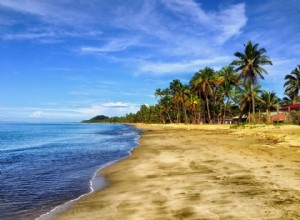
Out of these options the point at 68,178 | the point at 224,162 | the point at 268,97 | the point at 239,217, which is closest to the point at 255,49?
the point at 268,97

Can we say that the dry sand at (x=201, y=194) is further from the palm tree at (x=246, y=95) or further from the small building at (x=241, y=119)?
the small building at (x=241, y=119)

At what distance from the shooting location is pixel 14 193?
11539mm

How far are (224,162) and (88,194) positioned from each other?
25.0 feet

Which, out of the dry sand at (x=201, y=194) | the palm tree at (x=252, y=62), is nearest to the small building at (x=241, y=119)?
the palm tree at (x=252, y=62)

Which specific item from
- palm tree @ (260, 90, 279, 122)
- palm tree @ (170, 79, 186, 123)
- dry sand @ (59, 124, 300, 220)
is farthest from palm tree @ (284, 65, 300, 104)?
dry sand @ (59, 124, 300, 220)

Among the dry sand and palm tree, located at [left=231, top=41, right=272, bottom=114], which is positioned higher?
palm tree, located at [left=231, top=41, right=272, bottom=114]

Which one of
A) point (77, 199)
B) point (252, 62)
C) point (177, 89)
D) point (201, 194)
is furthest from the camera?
point (177, 89)

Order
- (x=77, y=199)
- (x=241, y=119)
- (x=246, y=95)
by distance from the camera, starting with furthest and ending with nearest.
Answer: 1. (x=241, y=119)
2. (x=246, y=95)
3. (x=77, y=199)

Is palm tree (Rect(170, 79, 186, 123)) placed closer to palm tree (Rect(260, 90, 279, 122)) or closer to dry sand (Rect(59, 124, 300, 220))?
palm tree (Rect(260, 90, 279, 122))

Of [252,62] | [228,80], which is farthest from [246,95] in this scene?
[252,62]

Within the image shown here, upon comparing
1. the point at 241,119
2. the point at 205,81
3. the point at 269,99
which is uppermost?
the point at 205,81

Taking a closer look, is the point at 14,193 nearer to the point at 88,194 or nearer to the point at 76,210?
the point at 88,194

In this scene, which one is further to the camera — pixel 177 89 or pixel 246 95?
pixel 177 89

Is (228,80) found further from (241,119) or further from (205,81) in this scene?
(241,119)
